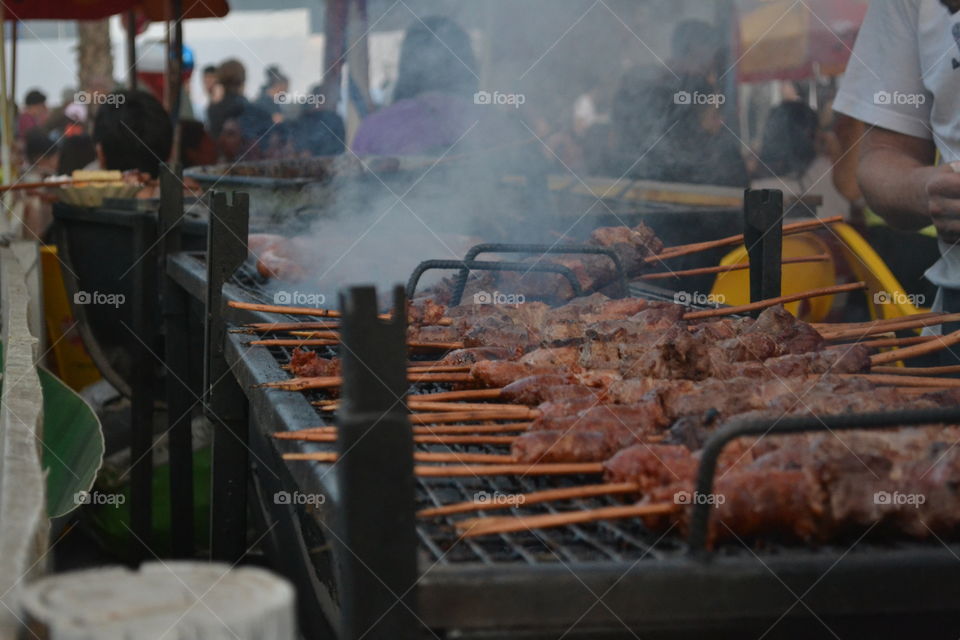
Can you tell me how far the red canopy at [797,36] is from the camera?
35.4 ft

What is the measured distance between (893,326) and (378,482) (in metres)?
2.41

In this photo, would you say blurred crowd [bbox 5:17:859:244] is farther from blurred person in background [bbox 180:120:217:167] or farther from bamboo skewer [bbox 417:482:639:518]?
bamboo skewer [bbox 417:482:639:518]

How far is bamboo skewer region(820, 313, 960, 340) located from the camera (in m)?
3.37

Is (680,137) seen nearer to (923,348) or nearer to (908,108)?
(908,108)

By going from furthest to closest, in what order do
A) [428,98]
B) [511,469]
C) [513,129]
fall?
1. [428,98]
2. [513,129]
3. [511,469]

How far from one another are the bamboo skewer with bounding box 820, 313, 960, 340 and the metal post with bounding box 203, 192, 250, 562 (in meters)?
2.41

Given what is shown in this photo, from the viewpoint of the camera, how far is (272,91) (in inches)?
523

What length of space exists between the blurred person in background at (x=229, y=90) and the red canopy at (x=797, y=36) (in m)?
6.12

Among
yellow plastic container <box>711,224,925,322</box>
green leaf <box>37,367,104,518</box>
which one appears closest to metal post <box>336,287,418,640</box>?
green leaf <box>37,367,104,518</box>

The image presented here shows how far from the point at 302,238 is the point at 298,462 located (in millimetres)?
3497

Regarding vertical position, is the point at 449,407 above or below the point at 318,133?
below

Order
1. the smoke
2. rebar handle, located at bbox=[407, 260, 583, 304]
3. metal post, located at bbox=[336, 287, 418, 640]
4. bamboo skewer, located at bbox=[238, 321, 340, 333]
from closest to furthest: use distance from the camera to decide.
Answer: metal post, located at bbox=[336, 287, 418, 640], bamboo skewer, located at bbox=[238, 321, 340, 333], rebar handle, located at bbox=[407, 260, 583, 304], the smoke

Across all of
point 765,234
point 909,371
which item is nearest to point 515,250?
point 765,234

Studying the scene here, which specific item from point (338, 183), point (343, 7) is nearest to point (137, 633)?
point (338, 183)
